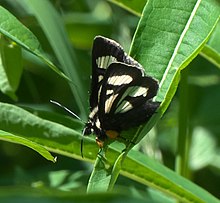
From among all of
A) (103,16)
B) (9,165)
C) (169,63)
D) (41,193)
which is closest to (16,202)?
(41,193)

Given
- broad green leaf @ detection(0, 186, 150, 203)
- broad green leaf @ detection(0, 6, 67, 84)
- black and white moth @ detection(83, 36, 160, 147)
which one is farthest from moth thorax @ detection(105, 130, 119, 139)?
broad green leaf @ detection(0, 186, 150, 203)

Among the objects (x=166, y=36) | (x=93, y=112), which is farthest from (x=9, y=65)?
(x=166, y=36)

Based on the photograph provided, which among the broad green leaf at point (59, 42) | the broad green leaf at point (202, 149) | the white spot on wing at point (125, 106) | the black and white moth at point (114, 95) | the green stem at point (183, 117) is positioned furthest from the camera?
the broad green leaf at point (202, 149)

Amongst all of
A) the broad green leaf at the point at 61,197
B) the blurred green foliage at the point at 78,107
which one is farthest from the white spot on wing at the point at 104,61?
the broad green leaf at the point at 61,197

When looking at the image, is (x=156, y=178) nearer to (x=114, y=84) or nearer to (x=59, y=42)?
(x=114, y=84)

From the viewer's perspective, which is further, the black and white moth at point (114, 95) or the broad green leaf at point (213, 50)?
the broad green leaf at point (213, 50)

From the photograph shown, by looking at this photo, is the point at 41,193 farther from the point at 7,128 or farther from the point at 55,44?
the point at 55,44

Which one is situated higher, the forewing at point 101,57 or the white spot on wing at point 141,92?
the forewing at point 101,57

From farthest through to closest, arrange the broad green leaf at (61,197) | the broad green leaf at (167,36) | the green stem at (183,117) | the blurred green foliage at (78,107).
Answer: the blurred green foliage at (78,107), the green stem at (183,117), the broad green leaf at (167,36), the broad green leaf at (61,197)

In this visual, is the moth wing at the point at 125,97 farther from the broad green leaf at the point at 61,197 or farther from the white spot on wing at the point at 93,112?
the broad green leaf at the point at 61,197
